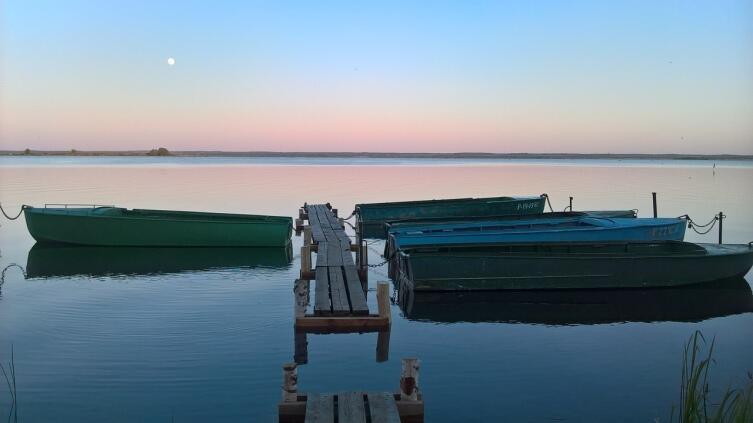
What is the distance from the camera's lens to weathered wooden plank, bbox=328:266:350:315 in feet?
35.9

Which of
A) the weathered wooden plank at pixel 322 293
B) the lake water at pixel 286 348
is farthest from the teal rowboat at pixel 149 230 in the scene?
the weathered wooden plank at pixel 322 293

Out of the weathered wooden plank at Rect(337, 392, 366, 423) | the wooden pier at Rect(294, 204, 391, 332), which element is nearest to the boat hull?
the wooden pier at Rect(294, 204, 391, 332)

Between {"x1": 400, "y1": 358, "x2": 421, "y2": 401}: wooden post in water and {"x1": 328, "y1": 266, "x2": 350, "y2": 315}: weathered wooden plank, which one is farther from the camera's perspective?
{"x1": 328, "y1": 266, "x2": 350, "y2": 315}: weathered wooden plank

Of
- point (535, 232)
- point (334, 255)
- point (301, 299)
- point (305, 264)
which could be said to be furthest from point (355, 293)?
point (535, 232)

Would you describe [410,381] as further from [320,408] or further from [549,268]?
[549,268]

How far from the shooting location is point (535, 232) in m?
18.5

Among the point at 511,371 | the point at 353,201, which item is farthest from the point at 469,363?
the point at 353,201

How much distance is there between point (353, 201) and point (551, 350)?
3140 centimetres

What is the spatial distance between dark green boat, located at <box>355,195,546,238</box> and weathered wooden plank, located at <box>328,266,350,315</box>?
45.8 feet

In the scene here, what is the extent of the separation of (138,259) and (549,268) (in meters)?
13.6

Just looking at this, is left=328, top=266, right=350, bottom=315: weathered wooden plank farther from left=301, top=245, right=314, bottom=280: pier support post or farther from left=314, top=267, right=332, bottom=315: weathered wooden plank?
left=301, top=245, right=314, bottom=280: pier support post

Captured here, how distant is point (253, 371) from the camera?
381 inches

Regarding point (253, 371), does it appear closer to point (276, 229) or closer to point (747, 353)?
point (747, 353)

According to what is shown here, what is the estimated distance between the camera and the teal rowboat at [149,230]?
21.8m
